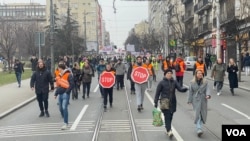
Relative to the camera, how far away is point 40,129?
12.1 m

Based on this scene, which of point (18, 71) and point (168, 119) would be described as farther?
point (18, 71)

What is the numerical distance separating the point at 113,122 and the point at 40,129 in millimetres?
1997

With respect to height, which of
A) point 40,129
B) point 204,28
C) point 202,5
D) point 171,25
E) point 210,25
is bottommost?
point 40,129

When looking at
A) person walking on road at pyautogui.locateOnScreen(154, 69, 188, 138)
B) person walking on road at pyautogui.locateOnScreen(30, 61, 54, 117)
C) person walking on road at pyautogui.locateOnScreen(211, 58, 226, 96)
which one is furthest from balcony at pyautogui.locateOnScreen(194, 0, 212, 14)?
person walking on road at pyautogui.locateOnScreen(154, 69, 188, 138)

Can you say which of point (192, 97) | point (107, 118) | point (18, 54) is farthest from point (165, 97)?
point (18, 54)

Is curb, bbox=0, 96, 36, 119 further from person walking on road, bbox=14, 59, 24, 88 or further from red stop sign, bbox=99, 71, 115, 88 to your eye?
person walking on road, bbox=14, 59, 24, 88

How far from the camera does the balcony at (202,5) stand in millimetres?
55044

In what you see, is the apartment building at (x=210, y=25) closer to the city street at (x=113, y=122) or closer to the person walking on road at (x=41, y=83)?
the city street at (x=113, y=122)

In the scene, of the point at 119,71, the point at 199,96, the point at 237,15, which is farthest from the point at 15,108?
the point at 237,15

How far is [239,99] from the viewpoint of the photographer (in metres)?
18.7

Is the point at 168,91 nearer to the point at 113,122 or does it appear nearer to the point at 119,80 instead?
the point at 113,122

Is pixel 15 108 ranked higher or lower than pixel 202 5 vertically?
lower

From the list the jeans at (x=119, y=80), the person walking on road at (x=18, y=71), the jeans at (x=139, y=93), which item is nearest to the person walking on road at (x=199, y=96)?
the jeans at (x=139, y=93)

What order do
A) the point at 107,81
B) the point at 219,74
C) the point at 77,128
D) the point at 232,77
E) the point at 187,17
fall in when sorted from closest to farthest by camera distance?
the point at 77,128 < the point at 107,81 < the point at 232,77 < the point at 219,74 < the point at 187,17
